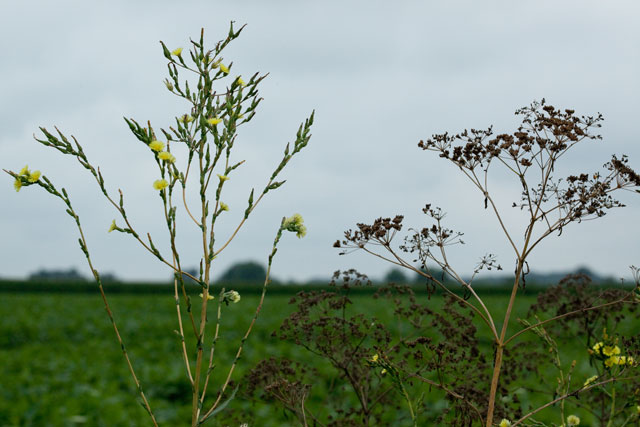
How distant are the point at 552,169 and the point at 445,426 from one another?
4.29ft

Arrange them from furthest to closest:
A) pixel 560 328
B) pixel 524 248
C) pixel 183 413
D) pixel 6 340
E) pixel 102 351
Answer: pixel 6 340, pixel 102 351, pixel 183 413, pixel 560 328, pixel 524 248

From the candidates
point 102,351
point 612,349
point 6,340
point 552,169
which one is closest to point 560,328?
point 612,349

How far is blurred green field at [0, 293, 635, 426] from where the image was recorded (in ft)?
34.4

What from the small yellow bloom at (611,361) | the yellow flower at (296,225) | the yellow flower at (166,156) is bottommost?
the small yellow bloom at (611,361)

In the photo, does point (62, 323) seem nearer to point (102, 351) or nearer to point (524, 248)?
point (102, 351)

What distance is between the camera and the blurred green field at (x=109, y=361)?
10.5 m

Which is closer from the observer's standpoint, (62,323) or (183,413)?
(183,413)

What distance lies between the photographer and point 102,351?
60.0 feet

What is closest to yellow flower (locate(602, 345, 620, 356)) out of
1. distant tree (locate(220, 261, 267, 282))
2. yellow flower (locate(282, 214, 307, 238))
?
yellow flower (locate(282, 214, 307, 238))

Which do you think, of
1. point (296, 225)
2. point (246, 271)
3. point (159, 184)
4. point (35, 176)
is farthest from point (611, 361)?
point (246, 271)

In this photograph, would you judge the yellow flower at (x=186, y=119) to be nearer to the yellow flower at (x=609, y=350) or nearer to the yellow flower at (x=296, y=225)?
the yellow flower at (x=296, y=225)

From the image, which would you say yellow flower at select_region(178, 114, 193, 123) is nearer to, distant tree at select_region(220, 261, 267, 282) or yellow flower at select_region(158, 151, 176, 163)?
yellow flower at select_region(158, 151, 176, 163)

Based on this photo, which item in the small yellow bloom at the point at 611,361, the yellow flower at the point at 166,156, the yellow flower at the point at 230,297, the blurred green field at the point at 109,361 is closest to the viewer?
the yellow flower at the point at 166,156

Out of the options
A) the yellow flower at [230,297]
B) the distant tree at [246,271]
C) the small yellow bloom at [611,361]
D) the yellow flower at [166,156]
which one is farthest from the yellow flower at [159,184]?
the distant tree at [246,271]
